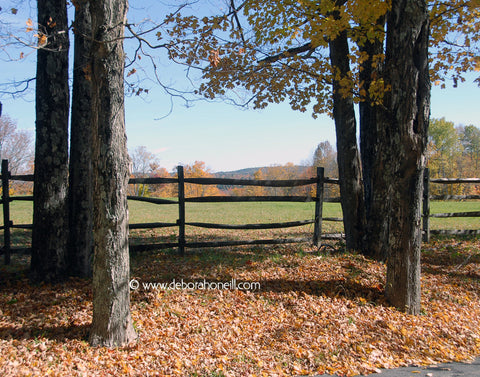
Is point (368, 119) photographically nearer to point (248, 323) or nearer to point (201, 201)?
point (201, 201)

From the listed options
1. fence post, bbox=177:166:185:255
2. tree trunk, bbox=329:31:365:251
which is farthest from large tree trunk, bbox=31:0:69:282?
tree trunk, bbox=329:31:365:251

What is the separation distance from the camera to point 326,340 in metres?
4.29

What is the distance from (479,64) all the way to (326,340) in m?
4.87

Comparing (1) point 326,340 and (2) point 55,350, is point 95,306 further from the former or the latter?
(1) point 326,340

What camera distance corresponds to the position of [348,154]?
7.38 m

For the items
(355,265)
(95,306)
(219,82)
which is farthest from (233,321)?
(219,82)

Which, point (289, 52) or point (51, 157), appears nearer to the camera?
point (51, 157)

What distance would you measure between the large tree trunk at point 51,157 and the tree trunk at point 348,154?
17.7 feet

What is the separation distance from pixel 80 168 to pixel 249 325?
3810 millimetres

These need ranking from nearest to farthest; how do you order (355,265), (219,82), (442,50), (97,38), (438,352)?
(97,38) < (438,352) < (355,265) < (442,50) < (219,82)

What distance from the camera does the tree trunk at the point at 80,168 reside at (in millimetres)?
5734

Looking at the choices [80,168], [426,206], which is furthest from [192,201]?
[426,206]

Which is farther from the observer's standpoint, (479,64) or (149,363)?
(479,64)

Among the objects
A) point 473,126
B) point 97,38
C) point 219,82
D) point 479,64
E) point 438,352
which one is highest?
point 473,126
